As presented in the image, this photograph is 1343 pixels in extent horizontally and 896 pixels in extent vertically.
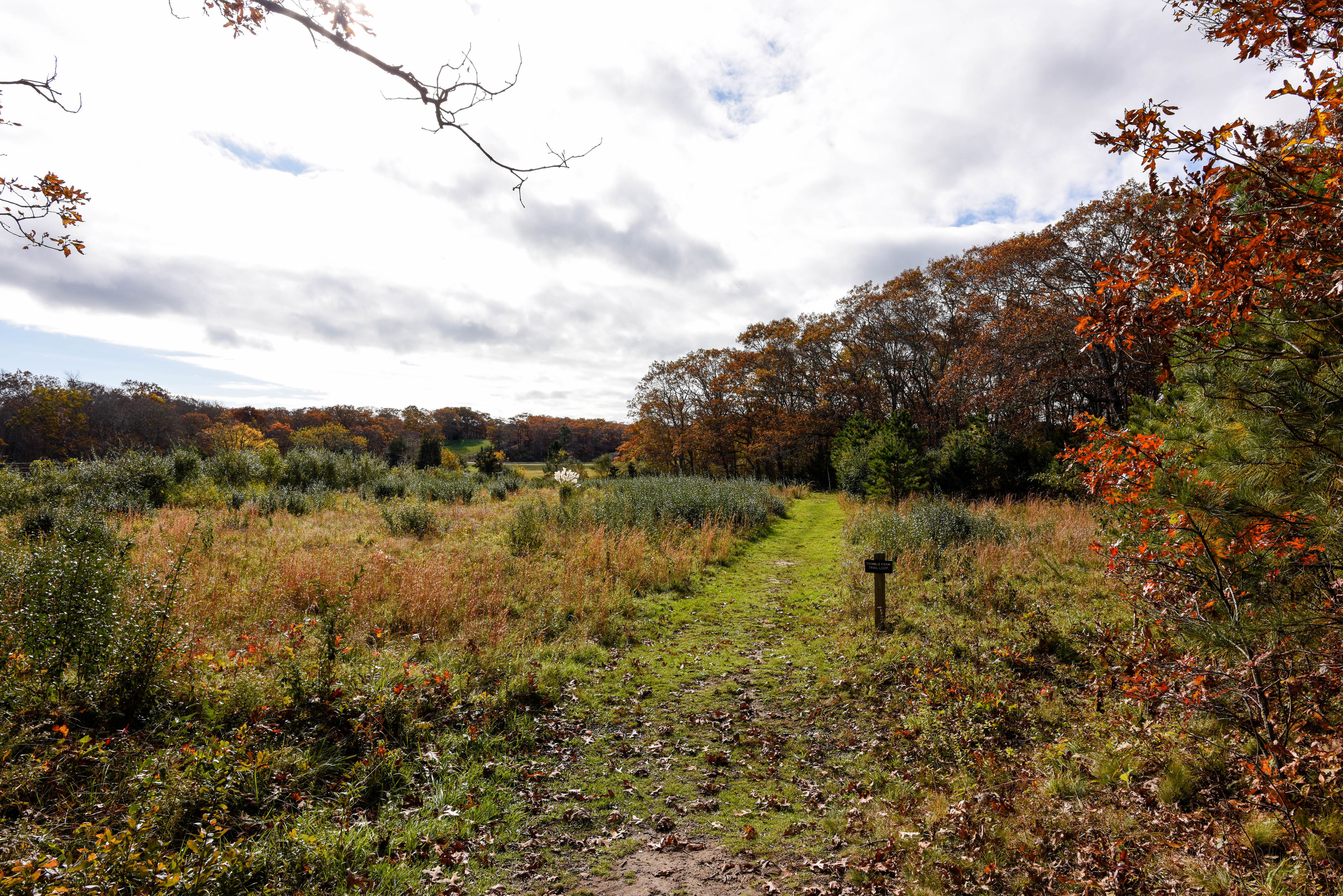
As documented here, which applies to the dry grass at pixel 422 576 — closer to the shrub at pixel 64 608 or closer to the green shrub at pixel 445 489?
the shrub at pixel 64 608

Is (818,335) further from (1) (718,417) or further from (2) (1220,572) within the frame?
(2) (1220,572)

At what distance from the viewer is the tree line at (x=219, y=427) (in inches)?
1764

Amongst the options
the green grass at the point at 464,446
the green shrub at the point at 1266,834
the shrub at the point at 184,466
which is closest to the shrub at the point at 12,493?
the shrub at the point at 184,466

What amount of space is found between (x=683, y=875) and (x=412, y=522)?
12078mm

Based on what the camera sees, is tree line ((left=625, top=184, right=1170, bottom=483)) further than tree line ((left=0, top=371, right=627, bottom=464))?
No

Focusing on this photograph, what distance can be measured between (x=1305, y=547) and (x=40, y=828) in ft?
24.4

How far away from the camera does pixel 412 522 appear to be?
13.5 meters

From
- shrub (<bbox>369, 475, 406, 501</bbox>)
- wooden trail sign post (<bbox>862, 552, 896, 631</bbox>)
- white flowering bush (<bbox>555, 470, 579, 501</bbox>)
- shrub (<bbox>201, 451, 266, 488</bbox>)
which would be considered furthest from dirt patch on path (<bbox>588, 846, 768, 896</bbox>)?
shrub (<bbox>201, 451, 266, 488</bbox>)

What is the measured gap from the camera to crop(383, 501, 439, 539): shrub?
43.3 feet

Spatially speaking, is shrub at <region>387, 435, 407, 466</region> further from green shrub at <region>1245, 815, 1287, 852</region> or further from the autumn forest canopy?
green shrub at <region>1245, 815, 1287, 852</region>

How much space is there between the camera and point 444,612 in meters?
7.25

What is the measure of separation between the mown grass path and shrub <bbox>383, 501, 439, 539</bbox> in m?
7.50

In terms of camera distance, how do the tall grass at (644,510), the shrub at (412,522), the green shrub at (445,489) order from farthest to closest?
the green shrub at (445,489)
the shrub at (412,522)
the tall grass at (644,510)

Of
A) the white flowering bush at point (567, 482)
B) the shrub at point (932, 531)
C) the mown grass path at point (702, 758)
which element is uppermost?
the white flowering bush at point (567, 482)
